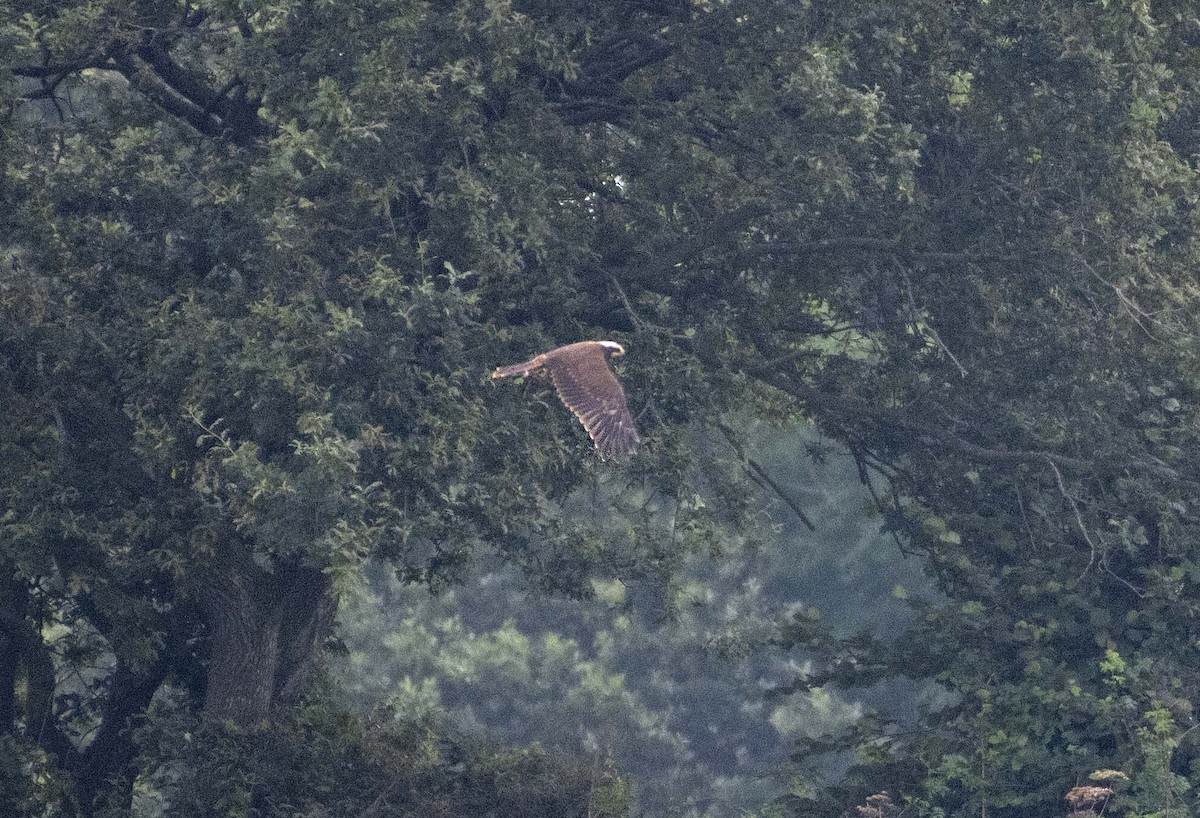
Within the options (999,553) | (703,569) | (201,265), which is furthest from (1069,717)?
(703,569)

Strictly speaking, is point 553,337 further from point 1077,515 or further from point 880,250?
point 1077,515

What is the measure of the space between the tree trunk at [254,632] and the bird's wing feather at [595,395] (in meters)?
Answer: 2.35

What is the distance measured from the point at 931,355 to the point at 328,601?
4630mm

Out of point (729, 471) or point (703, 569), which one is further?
point (703, 569)

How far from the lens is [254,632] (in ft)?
38.7

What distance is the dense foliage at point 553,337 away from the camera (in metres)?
10.7

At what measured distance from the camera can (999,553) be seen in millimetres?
12141

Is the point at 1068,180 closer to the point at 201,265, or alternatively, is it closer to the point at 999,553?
the point at 999,553

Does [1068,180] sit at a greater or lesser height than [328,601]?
greater

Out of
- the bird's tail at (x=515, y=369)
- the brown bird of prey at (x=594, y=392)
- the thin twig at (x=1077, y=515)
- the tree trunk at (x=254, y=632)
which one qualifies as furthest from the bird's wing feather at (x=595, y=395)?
the thin twig at (x=1077, y=515)

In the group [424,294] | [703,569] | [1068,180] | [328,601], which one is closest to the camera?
[424,294]

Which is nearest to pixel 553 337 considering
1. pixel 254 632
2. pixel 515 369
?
pixel 515 369

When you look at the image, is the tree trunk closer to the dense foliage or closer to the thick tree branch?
the dense foliage

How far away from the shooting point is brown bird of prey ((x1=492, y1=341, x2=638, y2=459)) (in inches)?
408
